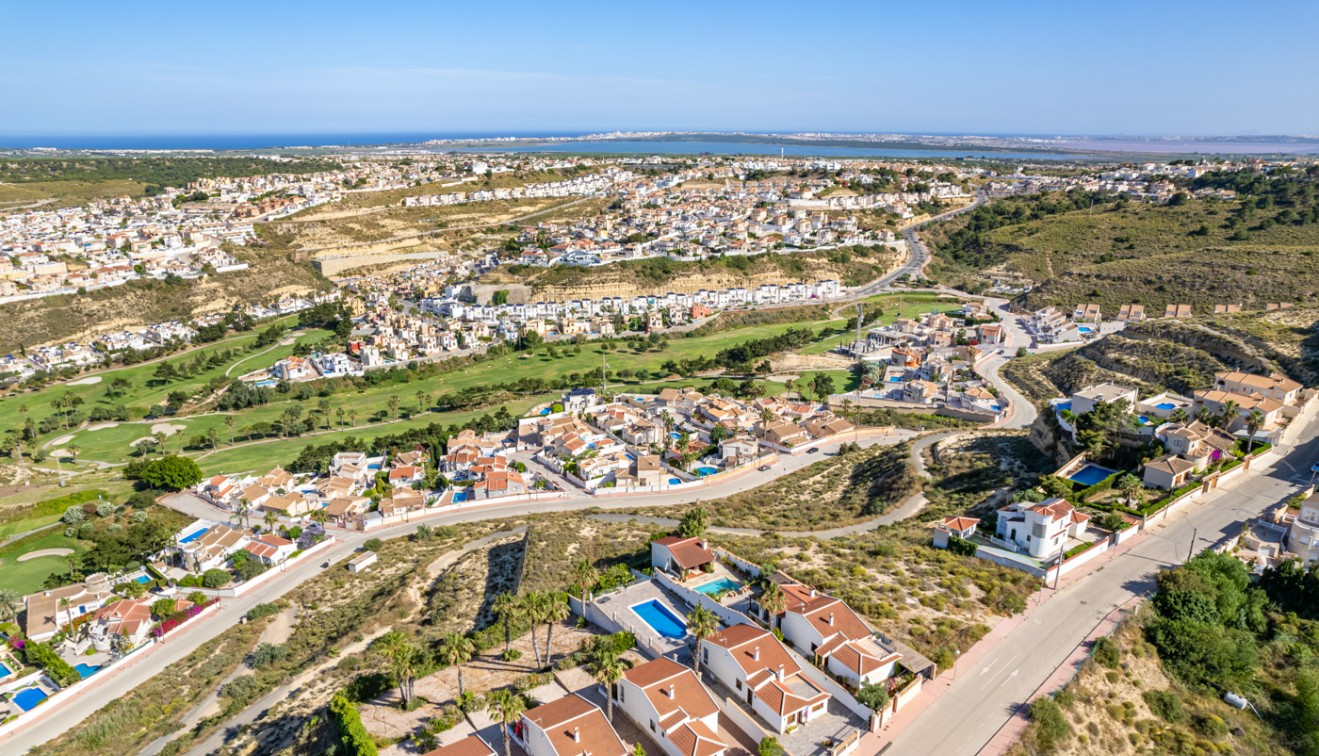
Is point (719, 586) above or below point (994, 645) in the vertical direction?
below


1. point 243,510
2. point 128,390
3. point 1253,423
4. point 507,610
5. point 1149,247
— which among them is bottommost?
point 128,390

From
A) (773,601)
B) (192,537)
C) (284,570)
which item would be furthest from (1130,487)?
(192,537)

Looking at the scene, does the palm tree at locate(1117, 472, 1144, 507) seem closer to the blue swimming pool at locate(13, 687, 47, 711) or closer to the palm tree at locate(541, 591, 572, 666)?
the palm tree at locate(541, 591, 572, 666)

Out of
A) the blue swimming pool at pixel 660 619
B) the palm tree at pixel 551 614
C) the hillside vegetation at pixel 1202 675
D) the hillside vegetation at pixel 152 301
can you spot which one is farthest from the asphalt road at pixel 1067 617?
the hillside vegetation at pixel 152 301

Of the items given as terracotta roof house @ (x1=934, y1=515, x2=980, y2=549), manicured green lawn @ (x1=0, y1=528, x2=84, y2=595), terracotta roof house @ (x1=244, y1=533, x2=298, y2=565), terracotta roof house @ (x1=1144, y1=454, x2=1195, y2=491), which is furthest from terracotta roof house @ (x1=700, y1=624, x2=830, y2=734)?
manicured green lawn @ (x1=0, y1=528, x2=84, y2=595)

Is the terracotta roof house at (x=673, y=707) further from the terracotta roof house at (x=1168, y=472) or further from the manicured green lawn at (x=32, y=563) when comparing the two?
the manicured green lawn at (x=32, y=563)

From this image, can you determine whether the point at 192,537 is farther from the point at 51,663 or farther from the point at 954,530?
the point at 954,530
